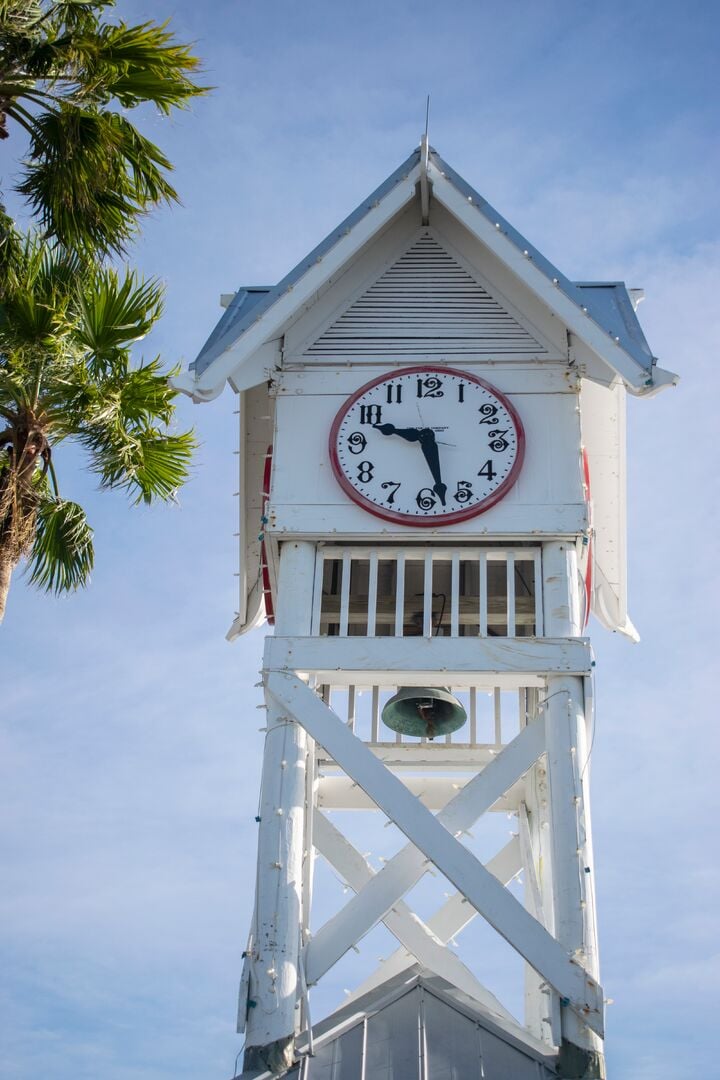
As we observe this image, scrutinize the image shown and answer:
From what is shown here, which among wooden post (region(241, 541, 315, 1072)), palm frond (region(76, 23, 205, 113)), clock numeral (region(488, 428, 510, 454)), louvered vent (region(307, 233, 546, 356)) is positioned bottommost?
wooden post (region(241, 541, 315, 1072))

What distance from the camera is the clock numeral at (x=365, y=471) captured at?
47.2ft

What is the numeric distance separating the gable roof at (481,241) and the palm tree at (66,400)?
132 cm

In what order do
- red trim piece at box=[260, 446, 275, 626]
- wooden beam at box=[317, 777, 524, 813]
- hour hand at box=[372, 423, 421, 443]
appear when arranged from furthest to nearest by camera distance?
wooden beam at box=[317, 777, 524, 813] < red trim piece at box=[260, 446, 275, 626] < hour hand at box=[372, 423, 421, 443]

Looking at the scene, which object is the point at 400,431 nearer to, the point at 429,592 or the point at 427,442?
the point at 427,442

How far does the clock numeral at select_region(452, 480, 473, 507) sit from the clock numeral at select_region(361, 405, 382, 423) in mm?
1127

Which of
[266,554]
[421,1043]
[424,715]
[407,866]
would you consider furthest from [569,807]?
[266,554]

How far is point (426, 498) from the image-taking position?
1427 cm

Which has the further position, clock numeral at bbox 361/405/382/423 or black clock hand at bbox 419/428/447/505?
clock numeral at bbox 361/405/382/423

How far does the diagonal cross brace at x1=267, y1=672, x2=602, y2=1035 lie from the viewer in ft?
38.8

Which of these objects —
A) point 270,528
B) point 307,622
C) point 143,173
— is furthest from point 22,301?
point 307,622

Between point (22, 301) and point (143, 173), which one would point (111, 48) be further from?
point (22, 301)

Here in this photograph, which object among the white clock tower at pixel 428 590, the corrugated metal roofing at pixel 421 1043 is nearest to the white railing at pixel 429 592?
the white clock tower at pixel 428 590

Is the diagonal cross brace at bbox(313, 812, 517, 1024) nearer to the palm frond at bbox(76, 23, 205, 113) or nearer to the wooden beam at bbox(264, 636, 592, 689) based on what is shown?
the wooden beam at bbox(264, 636, 592, 689)

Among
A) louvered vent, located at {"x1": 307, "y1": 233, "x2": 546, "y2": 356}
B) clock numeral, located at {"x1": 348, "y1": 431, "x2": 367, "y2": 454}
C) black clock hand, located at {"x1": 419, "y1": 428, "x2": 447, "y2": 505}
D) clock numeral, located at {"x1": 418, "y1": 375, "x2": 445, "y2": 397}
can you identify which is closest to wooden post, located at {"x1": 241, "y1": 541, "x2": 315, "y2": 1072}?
clock numeral, located at {"x1": 348, "y1": 431, "x2": 367, "y2": 454}
